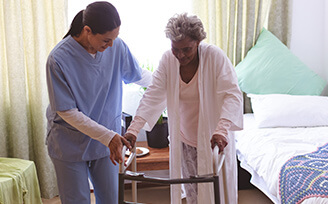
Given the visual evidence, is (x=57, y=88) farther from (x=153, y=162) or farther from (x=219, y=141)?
(x=153, y=162)

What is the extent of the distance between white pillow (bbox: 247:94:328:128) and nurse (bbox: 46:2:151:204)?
145 cm

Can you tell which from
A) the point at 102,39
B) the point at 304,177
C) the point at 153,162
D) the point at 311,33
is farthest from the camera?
the point at 311,33

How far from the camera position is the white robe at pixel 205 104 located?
1.73m

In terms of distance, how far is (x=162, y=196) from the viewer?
10.4ft

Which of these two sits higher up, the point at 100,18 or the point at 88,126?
the point at 100,18

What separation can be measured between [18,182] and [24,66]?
96 centimetres

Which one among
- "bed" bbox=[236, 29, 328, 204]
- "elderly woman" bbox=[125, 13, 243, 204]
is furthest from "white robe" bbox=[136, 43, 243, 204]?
"bed" bbox=[236, 29, 328, 204]

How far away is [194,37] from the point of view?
1674mm

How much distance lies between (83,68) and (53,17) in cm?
149

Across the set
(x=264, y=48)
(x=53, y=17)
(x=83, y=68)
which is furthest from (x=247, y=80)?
(x=83, y=68)

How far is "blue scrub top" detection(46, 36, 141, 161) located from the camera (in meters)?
1.70

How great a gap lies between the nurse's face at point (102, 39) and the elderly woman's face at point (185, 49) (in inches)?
10.0

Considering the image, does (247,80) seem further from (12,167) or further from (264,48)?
(12,167)

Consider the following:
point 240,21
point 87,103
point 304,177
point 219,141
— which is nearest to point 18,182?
point 87,103
